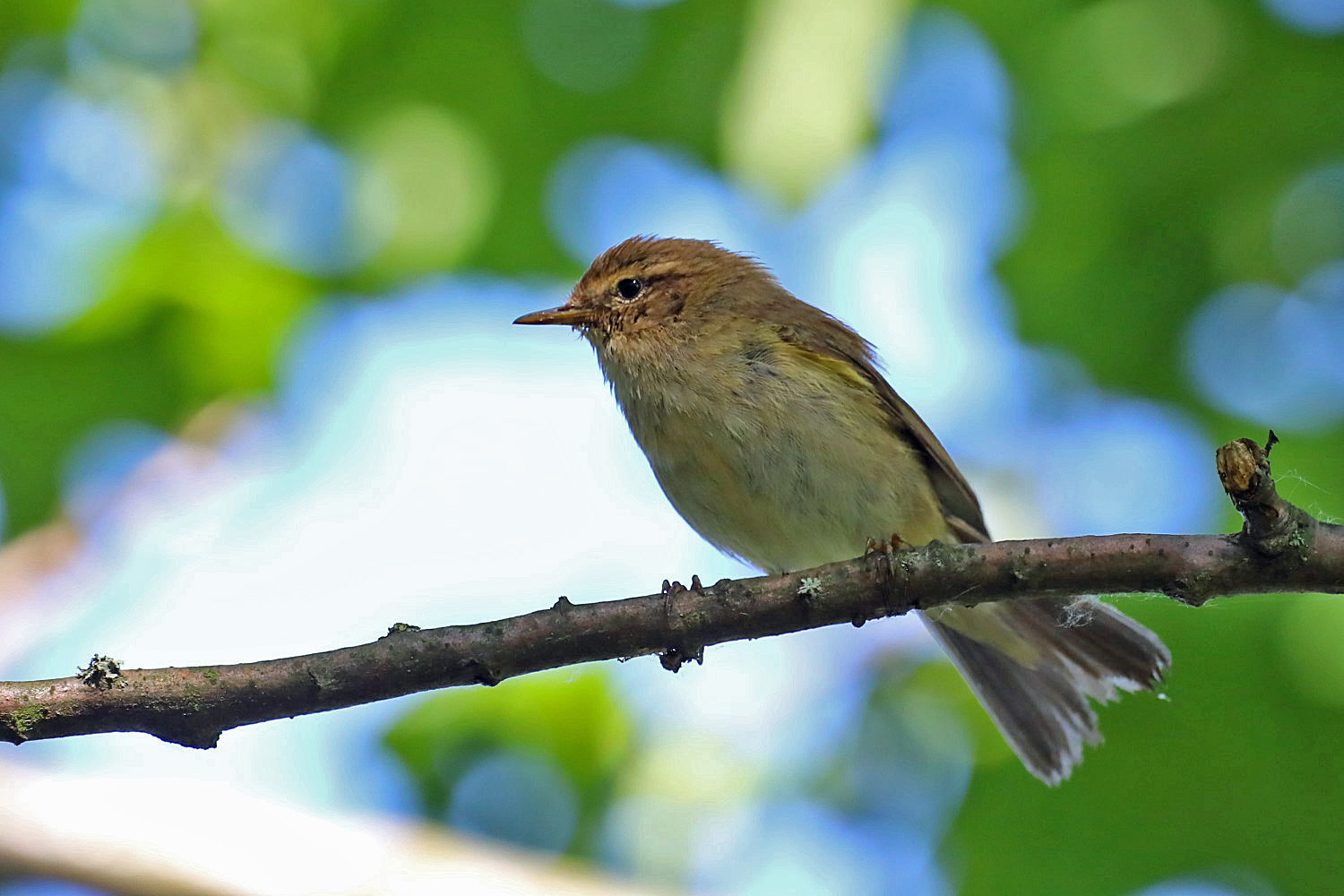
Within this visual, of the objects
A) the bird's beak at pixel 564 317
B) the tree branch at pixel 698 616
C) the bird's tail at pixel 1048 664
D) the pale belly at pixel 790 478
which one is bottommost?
the tree branch at pixel 698 616

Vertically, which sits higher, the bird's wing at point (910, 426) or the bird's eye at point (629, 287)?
the bird's eye at point (629, 287)

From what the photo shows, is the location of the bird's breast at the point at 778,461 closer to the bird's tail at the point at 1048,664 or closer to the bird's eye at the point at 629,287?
the bird's tail at the point at 1048,664

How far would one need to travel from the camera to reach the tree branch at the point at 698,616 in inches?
125

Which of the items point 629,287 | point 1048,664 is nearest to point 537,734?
point 629,287

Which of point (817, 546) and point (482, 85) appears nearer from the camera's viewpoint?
point (817, 546)

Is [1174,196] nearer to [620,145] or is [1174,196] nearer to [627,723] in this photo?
[620,145]

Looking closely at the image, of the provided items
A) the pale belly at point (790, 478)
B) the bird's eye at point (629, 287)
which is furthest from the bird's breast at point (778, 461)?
the bird's eye at point (629, 287)

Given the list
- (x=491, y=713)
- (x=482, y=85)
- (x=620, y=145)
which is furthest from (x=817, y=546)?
(x=482, y=85)

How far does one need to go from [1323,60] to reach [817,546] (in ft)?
9.02

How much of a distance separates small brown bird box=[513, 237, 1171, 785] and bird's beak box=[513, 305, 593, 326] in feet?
0.11

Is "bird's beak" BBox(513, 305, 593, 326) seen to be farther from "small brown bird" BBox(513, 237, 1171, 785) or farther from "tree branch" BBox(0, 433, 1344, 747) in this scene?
"tree branch" BBox(0, 433, 1344, 747)

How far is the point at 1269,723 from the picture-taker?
4.75 meters

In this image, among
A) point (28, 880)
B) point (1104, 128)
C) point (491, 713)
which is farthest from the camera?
point (491, 713)

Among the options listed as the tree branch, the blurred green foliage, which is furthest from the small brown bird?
the tree branch
